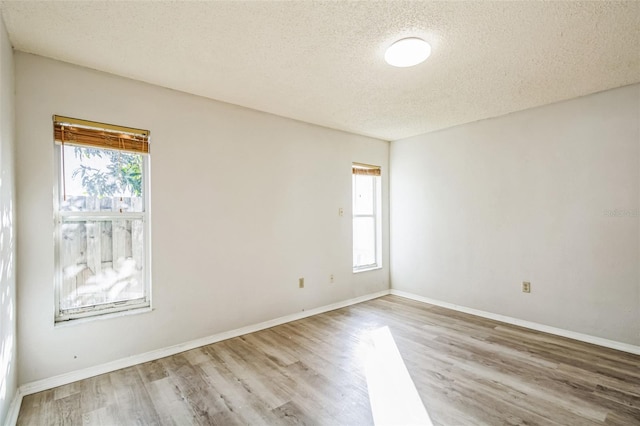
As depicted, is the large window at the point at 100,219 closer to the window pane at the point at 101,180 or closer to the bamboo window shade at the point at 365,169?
the window pane at the point at 101,180

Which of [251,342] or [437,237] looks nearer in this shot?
[251,342]

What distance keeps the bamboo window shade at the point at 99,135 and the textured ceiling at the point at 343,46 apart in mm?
466

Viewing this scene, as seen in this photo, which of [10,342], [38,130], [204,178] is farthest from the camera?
[204,178]

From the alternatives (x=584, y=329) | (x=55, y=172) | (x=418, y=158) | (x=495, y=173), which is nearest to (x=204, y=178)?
(x=55, y=172)

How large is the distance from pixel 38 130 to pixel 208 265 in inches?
68.0

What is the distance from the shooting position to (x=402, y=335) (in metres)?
3.31

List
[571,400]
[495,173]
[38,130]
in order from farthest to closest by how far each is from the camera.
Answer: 1. [495,173]
2. [38,130]
3. [571,400]

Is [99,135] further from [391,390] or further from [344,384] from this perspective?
[391,390]

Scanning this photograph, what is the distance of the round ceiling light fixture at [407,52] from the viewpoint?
2135 mm

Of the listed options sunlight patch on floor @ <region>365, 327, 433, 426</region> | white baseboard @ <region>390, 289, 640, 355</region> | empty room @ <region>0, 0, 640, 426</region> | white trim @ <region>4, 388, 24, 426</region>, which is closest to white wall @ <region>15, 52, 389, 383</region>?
empty room @ <region>0, 0, 640, 426</region>

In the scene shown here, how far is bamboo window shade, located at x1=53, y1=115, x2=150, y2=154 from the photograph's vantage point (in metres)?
2.44

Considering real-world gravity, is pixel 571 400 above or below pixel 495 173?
below

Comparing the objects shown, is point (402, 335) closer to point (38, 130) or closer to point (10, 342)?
point (10, 342)

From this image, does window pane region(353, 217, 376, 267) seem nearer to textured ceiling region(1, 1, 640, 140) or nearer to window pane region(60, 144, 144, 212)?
textured ceiling region(1, 1, 640, 140)
